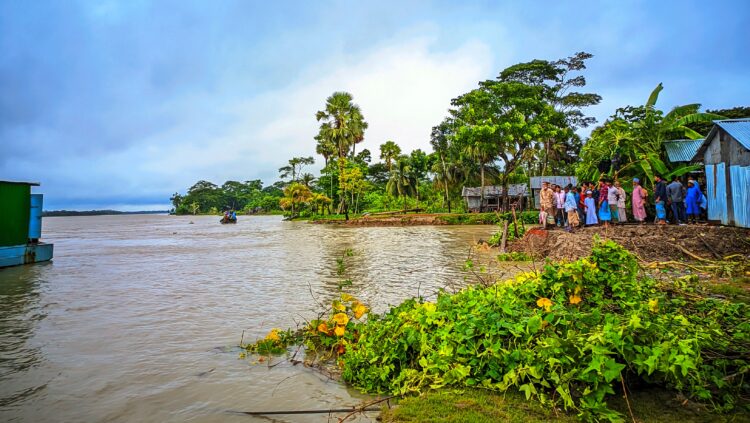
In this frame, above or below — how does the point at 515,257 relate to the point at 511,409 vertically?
above

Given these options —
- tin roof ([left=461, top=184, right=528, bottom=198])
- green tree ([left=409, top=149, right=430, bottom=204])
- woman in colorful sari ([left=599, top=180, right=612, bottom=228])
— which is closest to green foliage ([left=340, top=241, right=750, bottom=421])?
woman in colorful sari ([left=599, top=180, right=612, bottom=228])

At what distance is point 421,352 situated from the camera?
13.8 feet

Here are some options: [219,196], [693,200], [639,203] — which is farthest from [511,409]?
[219,196]

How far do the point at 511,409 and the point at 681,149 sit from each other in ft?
62.5

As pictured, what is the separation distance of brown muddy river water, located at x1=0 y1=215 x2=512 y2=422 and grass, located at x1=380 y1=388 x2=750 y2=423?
47 centimetres

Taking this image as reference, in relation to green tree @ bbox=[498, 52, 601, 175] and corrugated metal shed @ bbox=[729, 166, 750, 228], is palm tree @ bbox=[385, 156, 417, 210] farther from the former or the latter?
corrugated metal shed @ bbox=[729, 166, 750, 228]

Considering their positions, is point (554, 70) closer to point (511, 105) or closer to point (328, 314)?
point (511, 105)

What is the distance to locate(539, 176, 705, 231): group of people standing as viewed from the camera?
13828mm

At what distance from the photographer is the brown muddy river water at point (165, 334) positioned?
4.12m

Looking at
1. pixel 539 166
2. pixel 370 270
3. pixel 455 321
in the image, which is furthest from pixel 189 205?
pixel 455 321

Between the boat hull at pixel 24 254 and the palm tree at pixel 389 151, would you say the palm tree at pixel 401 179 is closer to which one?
the palm tree at pixel 389 151

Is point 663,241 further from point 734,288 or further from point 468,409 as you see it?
point 468,409

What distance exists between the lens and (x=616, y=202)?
14812 millimetres

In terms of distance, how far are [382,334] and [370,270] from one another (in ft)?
25.7
